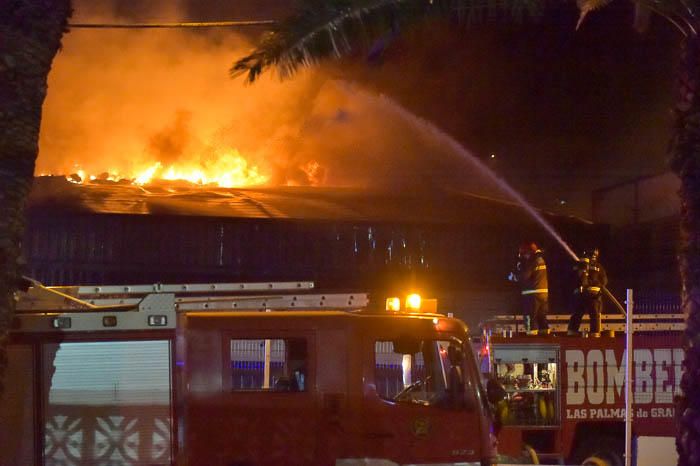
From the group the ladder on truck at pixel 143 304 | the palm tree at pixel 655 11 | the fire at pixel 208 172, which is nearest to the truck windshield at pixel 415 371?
the ladder on truck at pixel 143 304

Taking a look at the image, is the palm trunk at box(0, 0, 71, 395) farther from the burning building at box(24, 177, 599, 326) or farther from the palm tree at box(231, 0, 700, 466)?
the burning building at box(24, 177, 599, 326)

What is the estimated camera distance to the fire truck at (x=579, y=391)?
10.2 metres

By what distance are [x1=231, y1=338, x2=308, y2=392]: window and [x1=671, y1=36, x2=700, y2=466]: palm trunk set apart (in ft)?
9.34

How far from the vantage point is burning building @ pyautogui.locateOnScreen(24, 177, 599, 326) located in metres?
17.0

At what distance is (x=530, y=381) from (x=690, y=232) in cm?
355

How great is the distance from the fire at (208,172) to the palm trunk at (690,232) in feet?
49.4

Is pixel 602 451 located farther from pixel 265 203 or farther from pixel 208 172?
pixel 208 172

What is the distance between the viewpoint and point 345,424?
7.03 metres

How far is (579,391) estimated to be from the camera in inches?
405

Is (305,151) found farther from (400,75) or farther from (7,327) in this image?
(7,327)

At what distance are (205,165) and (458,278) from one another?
6.61 meters

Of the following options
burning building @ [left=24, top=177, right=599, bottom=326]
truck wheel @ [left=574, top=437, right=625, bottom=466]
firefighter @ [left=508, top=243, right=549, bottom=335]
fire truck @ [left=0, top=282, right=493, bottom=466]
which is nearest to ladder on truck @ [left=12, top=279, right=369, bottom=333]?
fire truck @ [left=0, top=282, right=493, bottom=466]

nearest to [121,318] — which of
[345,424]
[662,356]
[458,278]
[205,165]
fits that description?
[345,424]

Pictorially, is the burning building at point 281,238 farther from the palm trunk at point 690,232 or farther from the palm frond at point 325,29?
the palm trunk at point 690,232
